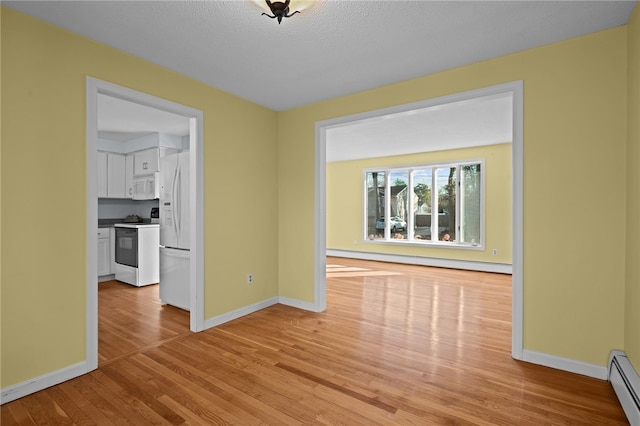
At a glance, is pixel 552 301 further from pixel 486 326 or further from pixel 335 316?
pixel 335 316

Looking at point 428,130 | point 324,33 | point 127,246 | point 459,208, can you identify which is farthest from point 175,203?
point 459,208

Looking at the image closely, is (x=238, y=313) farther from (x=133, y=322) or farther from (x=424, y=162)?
(x=424, y=162)

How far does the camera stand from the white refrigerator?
3875 mm

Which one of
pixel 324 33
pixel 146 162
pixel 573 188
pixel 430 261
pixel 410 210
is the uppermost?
pixel 324 33

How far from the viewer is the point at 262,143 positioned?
13.1 ft

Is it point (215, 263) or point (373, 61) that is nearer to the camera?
point (373, 61)

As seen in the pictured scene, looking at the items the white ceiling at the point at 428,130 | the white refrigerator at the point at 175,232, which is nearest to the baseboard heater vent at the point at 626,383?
the white ceiling at the point at 428,130

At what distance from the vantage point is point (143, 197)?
5793 millimetres

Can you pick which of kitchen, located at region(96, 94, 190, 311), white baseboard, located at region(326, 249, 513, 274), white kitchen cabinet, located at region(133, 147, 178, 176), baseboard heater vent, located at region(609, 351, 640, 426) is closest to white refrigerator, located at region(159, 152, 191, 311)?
kitchen, located at region(96, 94, 190, 311)

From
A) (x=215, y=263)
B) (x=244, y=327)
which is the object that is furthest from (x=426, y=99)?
(x=244, y=327)

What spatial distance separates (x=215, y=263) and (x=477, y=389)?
2.61 meters

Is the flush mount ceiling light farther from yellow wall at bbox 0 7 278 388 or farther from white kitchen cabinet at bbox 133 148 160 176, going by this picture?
white kitchen cabinet at bbox 133 148 160 176

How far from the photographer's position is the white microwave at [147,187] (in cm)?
559

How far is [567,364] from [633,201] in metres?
1.30
